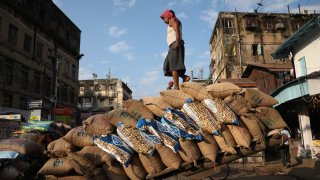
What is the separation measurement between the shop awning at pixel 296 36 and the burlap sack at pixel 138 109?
12.2 metres

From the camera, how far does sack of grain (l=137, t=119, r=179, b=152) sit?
3.58 metres

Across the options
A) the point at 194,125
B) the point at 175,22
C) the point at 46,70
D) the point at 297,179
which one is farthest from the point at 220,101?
the point at 46,70

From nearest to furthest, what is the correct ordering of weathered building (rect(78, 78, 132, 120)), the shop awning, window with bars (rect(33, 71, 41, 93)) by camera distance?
the shop awning, window with bars (rect(33, 71, 41, 93)), weathered building (rect(78, 78, 132, 120))

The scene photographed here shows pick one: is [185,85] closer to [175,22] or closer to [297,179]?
[175,22]

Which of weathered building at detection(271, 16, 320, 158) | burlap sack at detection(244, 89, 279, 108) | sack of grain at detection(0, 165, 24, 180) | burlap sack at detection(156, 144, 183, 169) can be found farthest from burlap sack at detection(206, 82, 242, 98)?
weathered building at detection(271, 16, 320, 158)

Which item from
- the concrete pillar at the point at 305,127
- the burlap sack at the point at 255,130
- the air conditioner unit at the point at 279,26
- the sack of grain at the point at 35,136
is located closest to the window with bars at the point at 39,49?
the concrete pillar at the point at 305,127

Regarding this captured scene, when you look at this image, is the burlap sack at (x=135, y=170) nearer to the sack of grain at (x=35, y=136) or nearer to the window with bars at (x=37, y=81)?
the sack of grain at (x=35, y=136)

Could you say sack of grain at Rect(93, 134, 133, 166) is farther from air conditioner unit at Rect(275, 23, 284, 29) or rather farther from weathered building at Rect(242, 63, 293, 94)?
air conditioner unit at Rect(275, 23, 284, 29)

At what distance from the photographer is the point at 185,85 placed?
4.16m

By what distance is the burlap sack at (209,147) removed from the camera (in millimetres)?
3605

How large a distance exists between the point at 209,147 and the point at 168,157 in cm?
51

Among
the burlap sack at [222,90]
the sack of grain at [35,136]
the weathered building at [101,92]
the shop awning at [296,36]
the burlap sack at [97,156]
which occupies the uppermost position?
the weathered building at [101,92]

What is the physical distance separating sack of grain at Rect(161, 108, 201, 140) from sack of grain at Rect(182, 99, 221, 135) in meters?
0.06

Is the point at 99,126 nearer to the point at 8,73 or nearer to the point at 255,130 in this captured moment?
the point at 255,130
